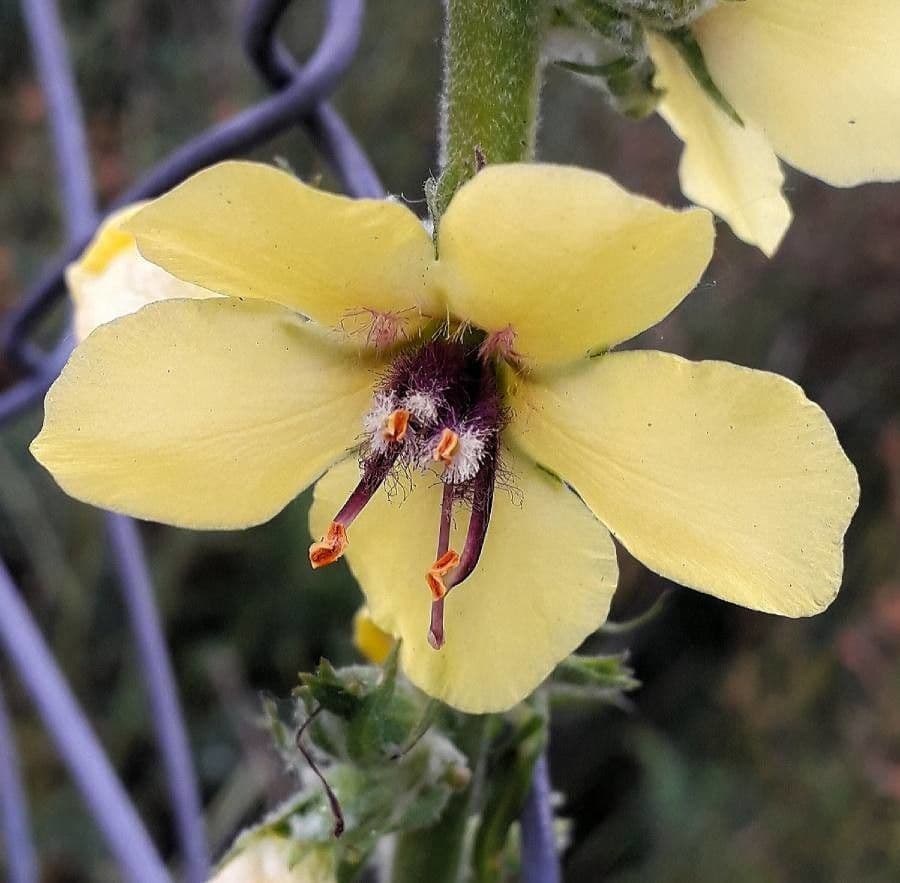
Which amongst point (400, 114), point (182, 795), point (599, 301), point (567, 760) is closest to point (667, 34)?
point (599, 301)

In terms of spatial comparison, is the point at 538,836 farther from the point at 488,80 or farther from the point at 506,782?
the point at 488,80

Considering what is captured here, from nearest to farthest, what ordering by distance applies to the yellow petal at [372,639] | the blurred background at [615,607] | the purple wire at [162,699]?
the yellow petal at [372,639], the purple wire at [162,699], the blurred background at [615,607]

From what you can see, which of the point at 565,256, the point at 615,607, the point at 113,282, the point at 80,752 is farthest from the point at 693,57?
the point at 615,607

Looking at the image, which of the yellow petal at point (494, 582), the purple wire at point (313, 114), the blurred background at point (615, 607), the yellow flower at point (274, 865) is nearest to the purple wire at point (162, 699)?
the yellow flower at point (274, 865)

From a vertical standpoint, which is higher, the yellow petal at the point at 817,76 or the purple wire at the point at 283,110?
the yellow petal at the point at 817,76

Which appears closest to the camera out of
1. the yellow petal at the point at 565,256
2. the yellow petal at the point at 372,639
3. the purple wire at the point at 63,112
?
the yellow petal at the point at 565,256

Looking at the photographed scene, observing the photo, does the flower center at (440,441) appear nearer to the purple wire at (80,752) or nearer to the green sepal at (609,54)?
the green sepal at (609,54)

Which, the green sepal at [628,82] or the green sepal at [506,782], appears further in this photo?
the green sepal at [506,782]
